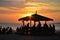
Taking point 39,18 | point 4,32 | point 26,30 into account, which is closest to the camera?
point 39,18

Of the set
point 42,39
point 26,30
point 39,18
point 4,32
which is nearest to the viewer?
point 42,39

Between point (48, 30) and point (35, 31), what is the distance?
1.41 m

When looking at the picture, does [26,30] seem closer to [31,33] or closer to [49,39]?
[31,33]

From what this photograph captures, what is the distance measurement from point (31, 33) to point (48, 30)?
1.89 m

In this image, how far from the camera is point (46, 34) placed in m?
29.8

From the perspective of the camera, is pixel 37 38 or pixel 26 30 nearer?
pixel 37 38

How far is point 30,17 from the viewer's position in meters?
30.1

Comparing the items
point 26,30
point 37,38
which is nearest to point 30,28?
point 26,30

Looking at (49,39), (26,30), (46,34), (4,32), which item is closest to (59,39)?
(49,39)

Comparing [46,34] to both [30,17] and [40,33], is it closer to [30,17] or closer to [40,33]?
[40,33]

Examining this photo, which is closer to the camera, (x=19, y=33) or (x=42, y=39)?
(x=42, y=39)

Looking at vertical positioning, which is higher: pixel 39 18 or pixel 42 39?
pixel 39 18

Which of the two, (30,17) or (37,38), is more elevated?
(30,17)

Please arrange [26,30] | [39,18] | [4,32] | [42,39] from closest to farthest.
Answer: [42,39], [39,18], [26,30], [4,32]
